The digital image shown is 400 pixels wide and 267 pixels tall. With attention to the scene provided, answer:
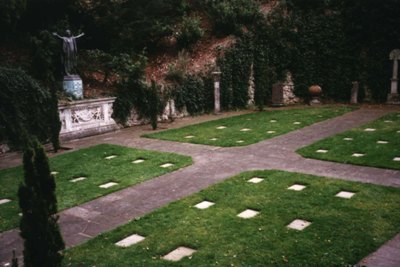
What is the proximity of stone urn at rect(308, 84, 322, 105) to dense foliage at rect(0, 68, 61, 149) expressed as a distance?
1313 centimetres

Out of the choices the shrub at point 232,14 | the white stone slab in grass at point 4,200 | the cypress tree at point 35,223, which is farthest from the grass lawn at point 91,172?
the shrub at point 232,14

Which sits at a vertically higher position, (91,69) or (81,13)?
(81,13)

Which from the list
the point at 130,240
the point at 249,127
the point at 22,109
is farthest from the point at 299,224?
the point at 22,109

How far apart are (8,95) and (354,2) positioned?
17.7 meters

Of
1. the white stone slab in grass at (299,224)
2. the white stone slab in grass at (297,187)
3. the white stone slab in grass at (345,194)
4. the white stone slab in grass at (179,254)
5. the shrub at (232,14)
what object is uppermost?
the shrub at (232,14)

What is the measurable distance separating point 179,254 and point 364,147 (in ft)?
24.8

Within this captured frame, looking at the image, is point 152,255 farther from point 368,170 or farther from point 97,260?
point 368,170

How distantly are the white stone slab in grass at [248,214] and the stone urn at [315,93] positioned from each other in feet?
49.3

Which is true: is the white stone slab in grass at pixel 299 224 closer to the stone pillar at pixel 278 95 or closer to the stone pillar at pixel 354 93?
the stone pillar at pixel 278 95

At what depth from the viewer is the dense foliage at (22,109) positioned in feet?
41.3

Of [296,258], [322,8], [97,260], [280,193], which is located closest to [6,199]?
[97,260]

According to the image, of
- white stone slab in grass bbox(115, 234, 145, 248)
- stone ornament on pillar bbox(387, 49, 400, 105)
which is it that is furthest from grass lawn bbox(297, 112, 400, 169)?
stone ornament on pillar bbox(387, 49, 400, 105)

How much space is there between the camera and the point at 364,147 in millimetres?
11547

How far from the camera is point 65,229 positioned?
23.3 ft
